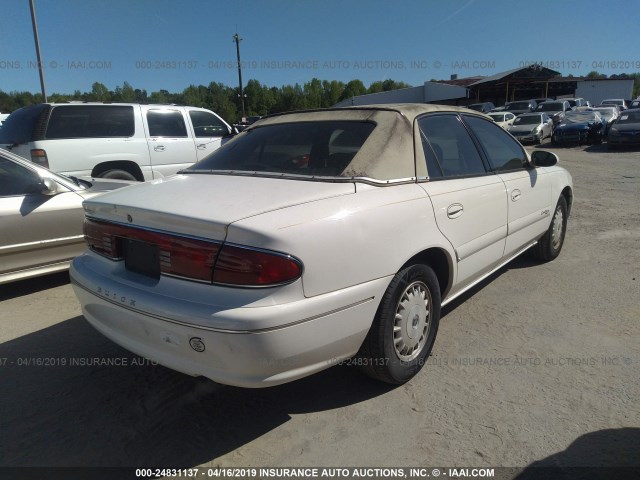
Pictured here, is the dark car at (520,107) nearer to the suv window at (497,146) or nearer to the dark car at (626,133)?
the dark car at (626,133)

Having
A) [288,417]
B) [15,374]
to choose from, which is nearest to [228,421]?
[288,417]

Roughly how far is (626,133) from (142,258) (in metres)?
20.0

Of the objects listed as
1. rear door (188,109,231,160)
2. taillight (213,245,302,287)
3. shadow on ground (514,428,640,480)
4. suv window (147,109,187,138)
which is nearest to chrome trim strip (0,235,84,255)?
taillight (213,245,302,287)

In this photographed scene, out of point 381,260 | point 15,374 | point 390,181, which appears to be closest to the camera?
point 381,260

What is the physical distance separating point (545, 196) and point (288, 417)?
3.31 m

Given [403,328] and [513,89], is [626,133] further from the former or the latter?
[513,89]

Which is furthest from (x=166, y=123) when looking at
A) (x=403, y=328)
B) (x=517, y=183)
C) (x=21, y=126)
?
(x=403, y=328)

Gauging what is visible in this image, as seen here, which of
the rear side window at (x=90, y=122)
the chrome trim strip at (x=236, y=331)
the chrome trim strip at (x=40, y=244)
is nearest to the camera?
the chrome trim strip at (x=236, y=331)

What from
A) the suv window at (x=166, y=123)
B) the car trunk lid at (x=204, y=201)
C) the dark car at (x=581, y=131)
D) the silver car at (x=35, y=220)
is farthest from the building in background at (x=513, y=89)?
the car trunk lid at (x=204, y=201)

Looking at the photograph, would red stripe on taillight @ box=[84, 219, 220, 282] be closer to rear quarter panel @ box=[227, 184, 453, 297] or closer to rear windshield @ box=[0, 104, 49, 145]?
rear quarter panel @ box=[227, 184, 453, 297]

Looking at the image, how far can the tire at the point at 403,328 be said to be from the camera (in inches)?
100

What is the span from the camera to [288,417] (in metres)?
2.59

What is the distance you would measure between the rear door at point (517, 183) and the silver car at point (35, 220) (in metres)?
3.79

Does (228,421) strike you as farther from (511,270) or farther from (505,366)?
(511,270)
